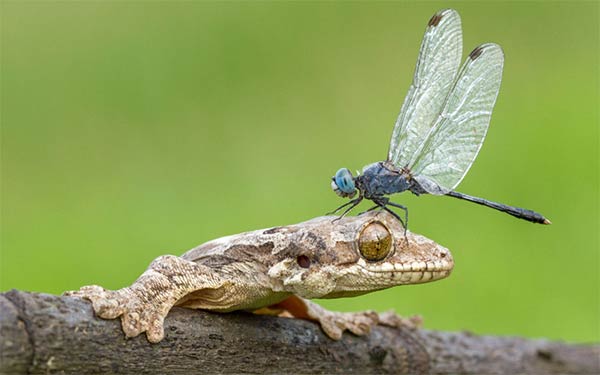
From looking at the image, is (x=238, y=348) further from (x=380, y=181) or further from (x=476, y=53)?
(x=476, y=53)

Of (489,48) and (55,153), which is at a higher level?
(55,153)

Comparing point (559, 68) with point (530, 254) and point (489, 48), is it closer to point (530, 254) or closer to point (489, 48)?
point (530, 254)

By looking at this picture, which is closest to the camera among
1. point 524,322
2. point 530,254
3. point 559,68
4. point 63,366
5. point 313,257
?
point 63,366

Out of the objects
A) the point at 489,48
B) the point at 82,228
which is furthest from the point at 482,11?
the point at 489,48

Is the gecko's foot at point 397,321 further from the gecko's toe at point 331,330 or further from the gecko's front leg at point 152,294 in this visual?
the gecko's front leg at point 152,294

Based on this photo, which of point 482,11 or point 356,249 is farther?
point 482,11

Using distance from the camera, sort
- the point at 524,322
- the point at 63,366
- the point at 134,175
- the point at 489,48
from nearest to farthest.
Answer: the point at 63,366 → the point at 489,48 → the point at 524,322 → the point at 134,175
